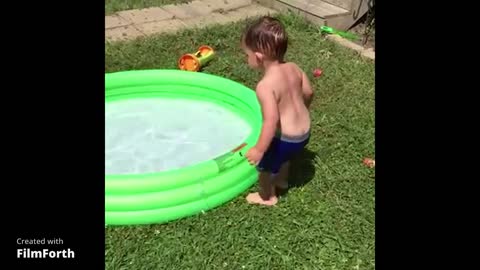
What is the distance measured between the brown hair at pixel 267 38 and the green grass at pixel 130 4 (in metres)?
3.76

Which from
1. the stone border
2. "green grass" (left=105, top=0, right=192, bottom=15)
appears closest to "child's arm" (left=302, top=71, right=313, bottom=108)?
the stone border

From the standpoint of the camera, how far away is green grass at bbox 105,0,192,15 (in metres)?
6.32

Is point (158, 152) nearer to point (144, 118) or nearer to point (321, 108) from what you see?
point (144, 118)

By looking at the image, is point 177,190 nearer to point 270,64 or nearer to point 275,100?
point 275,100

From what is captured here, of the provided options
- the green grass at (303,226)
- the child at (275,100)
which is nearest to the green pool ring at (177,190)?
Result: the green grass at (303,226)

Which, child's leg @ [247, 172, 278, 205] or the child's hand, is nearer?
the child's hand

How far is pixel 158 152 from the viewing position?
3.84 metres

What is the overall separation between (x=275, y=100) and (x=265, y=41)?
0.31 metres

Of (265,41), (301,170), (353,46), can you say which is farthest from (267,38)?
(353,46)

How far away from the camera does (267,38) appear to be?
2.84 m

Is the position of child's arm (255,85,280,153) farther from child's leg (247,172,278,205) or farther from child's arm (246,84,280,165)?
child's leg (247,172,278,205)

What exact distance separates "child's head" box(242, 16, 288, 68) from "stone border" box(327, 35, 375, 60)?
268cm
